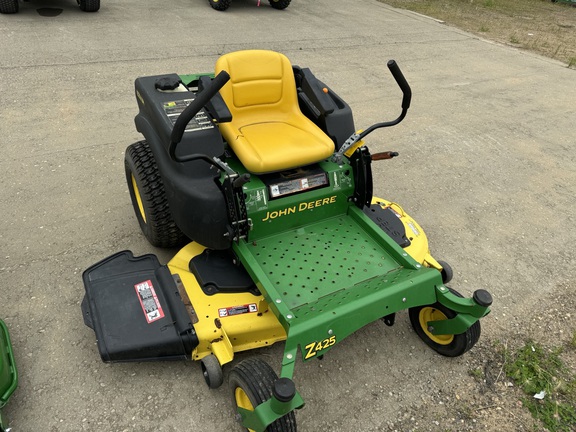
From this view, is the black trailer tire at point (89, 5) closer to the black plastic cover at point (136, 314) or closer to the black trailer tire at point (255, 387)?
the black plastic cover at point (136, 314)

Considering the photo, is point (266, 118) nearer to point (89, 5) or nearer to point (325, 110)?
point (325, 110)

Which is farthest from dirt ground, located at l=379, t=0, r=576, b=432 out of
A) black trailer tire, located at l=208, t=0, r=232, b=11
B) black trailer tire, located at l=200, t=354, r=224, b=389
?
black trailer tire, located at l=208, t=0, r=232, b=11

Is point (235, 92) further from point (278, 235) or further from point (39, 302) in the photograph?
point (39, 302)

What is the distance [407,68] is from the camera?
22.6ft

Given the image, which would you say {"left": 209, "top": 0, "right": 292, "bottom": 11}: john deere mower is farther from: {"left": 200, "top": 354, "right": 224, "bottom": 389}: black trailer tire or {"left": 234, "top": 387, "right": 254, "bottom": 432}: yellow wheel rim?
{"left": 234, "top": 387, "right": 254, "bottom": 432}: yellow wheel rim

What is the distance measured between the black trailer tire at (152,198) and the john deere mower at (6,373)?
3.19 feet

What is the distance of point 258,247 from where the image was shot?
2.60 m

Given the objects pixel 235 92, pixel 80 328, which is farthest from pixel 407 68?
pixel 80 328

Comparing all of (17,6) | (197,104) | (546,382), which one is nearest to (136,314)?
(197,104)

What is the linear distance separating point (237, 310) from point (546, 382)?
180 cm

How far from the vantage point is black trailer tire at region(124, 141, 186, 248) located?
279 centimetres

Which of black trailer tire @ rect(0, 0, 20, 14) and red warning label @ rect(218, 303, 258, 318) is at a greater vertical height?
red warning label @ rect(218, 303, 258, 318)

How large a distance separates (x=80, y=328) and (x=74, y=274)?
459 mm

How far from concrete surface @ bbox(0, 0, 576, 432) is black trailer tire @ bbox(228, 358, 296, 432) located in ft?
0.75
